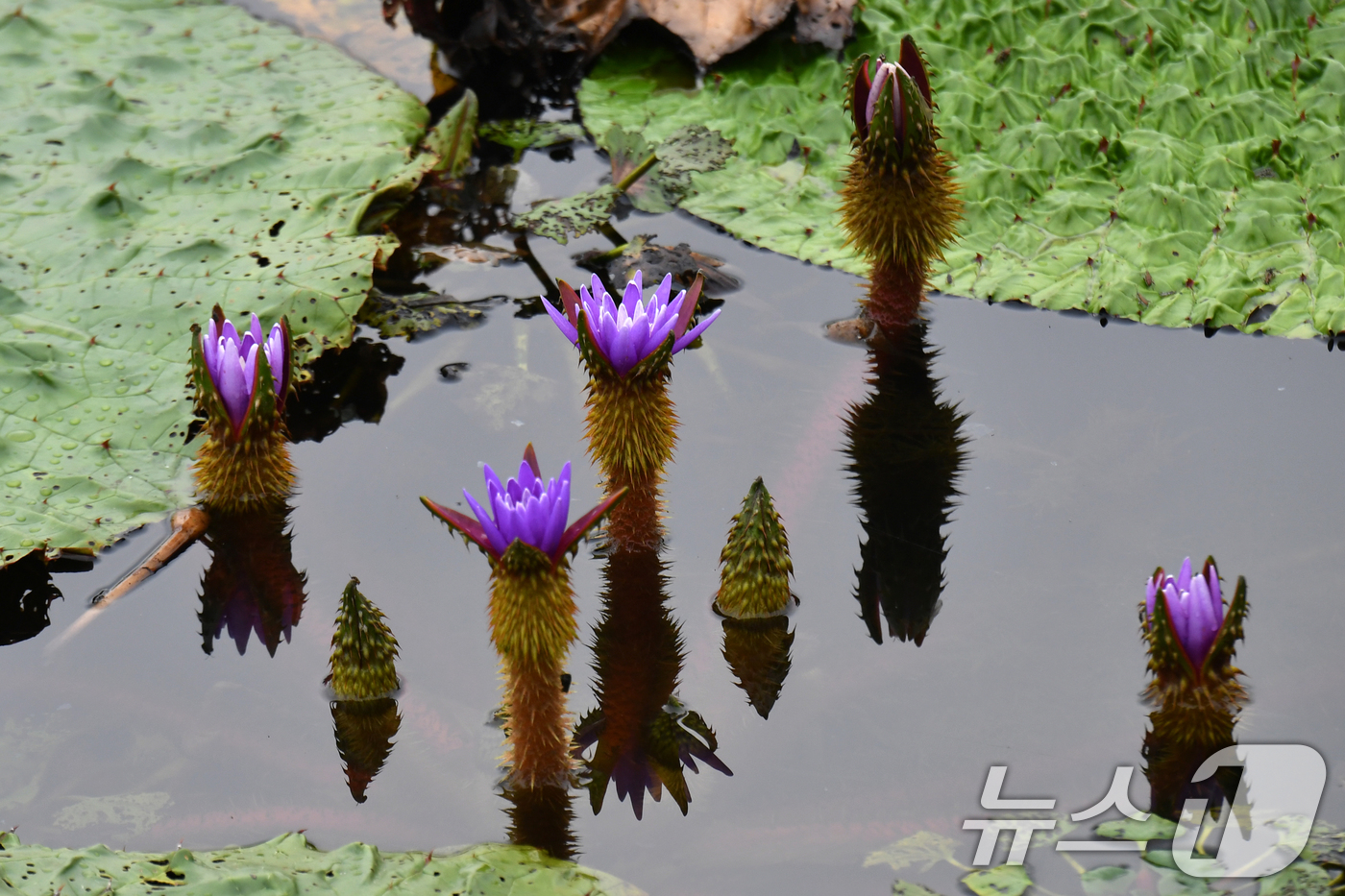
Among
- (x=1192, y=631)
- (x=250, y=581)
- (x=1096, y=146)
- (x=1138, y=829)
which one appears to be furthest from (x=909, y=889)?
(x=1096, y=146)

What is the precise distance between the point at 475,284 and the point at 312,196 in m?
0.86

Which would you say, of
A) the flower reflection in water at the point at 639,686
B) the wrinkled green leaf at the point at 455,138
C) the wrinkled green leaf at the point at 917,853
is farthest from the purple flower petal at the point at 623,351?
the wrinkled green leaf at the point at 455,138

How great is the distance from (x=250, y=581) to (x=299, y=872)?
1242mm

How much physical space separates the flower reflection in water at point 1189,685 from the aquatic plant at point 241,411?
2780 mm

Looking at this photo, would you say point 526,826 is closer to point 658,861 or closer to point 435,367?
point 658,861

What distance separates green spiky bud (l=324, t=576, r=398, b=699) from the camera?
134 inches

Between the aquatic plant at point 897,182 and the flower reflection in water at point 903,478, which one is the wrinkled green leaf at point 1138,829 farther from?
the aquatic plant at point 897,182

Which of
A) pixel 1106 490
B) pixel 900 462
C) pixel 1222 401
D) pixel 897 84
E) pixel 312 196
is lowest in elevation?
pixel 312 196

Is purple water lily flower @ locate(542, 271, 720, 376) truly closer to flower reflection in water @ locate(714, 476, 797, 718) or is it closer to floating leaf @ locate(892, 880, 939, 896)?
flower reflection in water @ locate(714, 476, 797, 718)

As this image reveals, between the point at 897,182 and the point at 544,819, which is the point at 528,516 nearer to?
the point at 544,819

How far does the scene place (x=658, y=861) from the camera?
312 cm

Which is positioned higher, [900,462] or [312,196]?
[900,462]

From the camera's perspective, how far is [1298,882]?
2916mm

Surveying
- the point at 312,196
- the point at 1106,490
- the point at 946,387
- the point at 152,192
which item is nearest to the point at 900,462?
the point at 946,387
